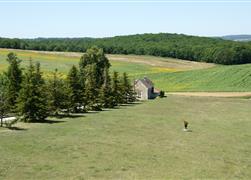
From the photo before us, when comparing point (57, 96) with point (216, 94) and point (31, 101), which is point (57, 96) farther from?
point (216, 94)

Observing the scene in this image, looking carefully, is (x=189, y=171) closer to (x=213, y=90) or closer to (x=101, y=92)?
(x=101, y=92)

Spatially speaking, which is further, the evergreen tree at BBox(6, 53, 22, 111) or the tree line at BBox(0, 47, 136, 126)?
the evergreen tree at BBox(6, 53, 22, 111)

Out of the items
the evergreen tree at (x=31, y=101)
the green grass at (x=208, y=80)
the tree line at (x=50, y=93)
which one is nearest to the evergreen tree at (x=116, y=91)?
the tree line at (x=50, y=93)

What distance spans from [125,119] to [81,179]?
3073cm

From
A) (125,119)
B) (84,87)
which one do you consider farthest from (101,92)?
(125,119)

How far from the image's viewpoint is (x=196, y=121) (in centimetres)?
5988

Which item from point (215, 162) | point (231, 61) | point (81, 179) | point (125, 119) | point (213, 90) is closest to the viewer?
point (81, 179)

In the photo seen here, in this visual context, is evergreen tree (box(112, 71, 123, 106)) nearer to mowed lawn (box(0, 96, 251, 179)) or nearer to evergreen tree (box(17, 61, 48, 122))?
mowed lawn (box(0, 96, 251, 179))

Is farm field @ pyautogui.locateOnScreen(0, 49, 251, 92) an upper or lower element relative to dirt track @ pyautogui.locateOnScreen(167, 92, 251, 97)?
upper

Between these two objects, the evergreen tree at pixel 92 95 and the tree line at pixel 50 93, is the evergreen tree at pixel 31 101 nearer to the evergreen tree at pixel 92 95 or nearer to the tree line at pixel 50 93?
the tree line at pixel 50 93

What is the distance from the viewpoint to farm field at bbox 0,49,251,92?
375ft

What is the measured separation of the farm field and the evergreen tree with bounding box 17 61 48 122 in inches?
1983

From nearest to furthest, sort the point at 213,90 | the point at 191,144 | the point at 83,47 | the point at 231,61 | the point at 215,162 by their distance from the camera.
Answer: the point at 215,162 < the point at 191,144 < the point at 213,90 < the point at 231,61 < the point at 83,47

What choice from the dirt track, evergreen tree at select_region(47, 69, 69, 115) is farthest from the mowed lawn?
the dirt track
